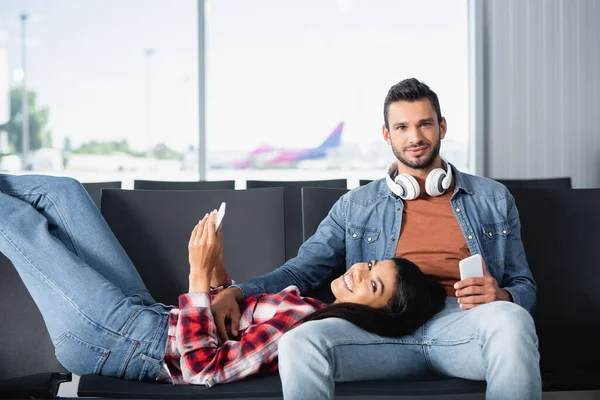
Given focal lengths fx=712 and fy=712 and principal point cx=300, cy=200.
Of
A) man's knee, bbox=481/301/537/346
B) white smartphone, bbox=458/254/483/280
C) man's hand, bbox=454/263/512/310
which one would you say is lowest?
man's knee, bbox=481/301/537/346

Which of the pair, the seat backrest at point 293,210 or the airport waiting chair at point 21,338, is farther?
the seat backrest at point 293,210

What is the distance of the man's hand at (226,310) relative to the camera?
200 cm

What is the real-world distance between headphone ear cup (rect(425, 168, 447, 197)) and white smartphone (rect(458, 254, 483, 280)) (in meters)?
0.44

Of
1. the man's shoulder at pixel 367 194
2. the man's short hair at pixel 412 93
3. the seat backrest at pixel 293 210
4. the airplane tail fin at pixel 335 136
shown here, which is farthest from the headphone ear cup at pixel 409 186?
the airplane tail fin at pixel 335 136

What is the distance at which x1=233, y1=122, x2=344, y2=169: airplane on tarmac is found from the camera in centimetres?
568

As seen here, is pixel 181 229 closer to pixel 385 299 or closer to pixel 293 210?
pixel 293 210

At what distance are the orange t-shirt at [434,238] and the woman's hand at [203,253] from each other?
0.71 meters

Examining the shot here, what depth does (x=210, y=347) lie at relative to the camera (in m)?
1.88

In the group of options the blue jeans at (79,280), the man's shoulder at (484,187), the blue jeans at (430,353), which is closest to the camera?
the blue jeans at (430,353)

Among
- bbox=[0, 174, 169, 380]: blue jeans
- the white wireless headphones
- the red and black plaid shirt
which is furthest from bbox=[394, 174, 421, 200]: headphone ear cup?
bbox=[0, 174, 169, 380]: blue jeans

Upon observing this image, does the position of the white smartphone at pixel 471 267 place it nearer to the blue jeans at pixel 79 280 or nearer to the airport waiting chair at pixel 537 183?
the blue jeans at pixel 79 280

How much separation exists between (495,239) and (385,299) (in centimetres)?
60

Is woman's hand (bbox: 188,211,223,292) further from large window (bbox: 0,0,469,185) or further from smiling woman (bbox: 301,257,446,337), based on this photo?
large window (bbox: 0,0,469,185)

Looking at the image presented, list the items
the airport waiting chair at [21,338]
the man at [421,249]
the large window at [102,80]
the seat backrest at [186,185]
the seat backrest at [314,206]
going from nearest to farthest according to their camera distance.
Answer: the man at [421,249]
the airport waiting chair at [21,338]
the seat backrest at [314,206]
the seat backrest at [186,185]
the large window at [102,80]
